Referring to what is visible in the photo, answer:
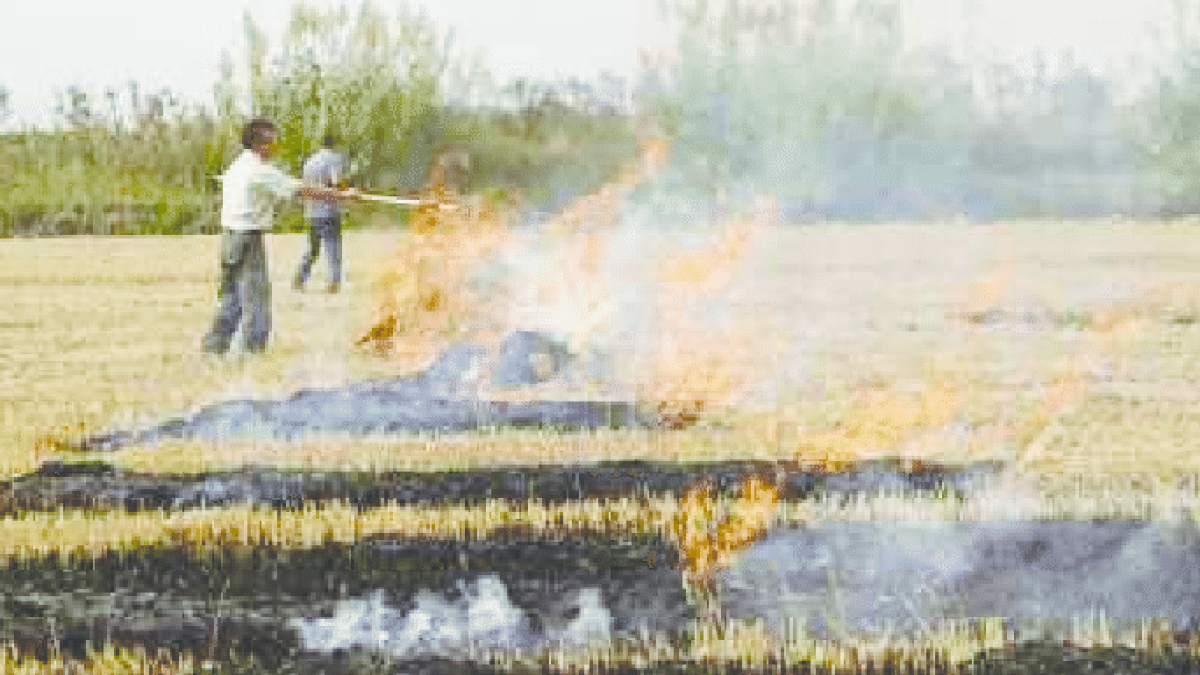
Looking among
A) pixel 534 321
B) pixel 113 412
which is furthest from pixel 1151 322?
pixel 113 412

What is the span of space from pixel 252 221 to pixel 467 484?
7.10 m

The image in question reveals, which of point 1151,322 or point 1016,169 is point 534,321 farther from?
point 1016,169

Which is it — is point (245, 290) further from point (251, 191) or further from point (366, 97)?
point (366, 97)

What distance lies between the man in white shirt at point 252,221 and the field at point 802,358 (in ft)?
1.30

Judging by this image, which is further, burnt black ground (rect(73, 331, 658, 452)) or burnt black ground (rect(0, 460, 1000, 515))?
burnt black ground (rect(73, 331, 658, 452))

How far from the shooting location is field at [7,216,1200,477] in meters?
11.5

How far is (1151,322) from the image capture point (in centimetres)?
1941

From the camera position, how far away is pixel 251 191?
661 inches

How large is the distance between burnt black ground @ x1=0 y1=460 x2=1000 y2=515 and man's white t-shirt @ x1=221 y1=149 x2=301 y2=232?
6.22 metres

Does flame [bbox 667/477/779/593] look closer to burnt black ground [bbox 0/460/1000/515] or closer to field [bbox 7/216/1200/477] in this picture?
burnt black ground [bbox 0/460/1000/515]

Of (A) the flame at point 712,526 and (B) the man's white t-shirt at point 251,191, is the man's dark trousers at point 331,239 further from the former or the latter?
(A) the flame at point 712,526

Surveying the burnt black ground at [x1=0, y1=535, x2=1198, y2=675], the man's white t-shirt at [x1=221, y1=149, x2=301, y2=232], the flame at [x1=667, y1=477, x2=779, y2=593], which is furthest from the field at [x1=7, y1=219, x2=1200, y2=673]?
the man's white t-shirt at [x1=221, y1=149, x2=301, y2=232]

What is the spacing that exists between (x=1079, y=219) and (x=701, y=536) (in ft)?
109

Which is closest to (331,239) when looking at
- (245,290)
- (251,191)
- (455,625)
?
(245,290)
